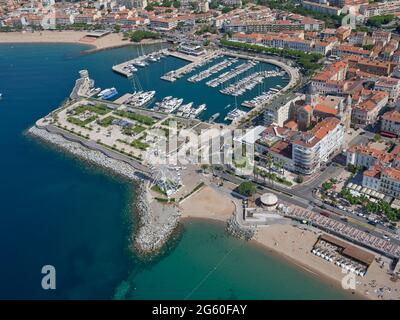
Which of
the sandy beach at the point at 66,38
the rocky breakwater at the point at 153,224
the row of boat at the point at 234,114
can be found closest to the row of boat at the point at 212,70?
the row of boat at the point at 234,114

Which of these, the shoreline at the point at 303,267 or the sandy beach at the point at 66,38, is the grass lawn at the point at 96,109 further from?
the sandy beach at the point at 66,38

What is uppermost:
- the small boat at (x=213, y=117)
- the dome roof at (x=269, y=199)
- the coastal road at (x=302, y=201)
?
the small boat at (x=213, y=117)

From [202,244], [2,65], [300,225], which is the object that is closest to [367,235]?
[300,225]

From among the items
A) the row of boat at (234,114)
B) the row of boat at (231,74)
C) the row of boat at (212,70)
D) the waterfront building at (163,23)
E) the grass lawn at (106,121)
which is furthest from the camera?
the waterfront building at (163,23)

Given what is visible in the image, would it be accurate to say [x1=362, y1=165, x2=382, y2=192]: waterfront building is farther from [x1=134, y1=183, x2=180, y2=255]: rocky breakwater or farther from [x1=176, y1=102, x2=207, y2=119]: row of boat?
[x1=176, y1=102, x2=207, y2=119]: row of boat

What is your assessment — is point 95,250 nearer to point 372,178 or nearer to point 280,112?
point 280,112

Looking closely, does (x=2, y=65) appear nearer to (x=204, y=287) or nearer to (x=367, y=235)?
(x=204, y=287)
